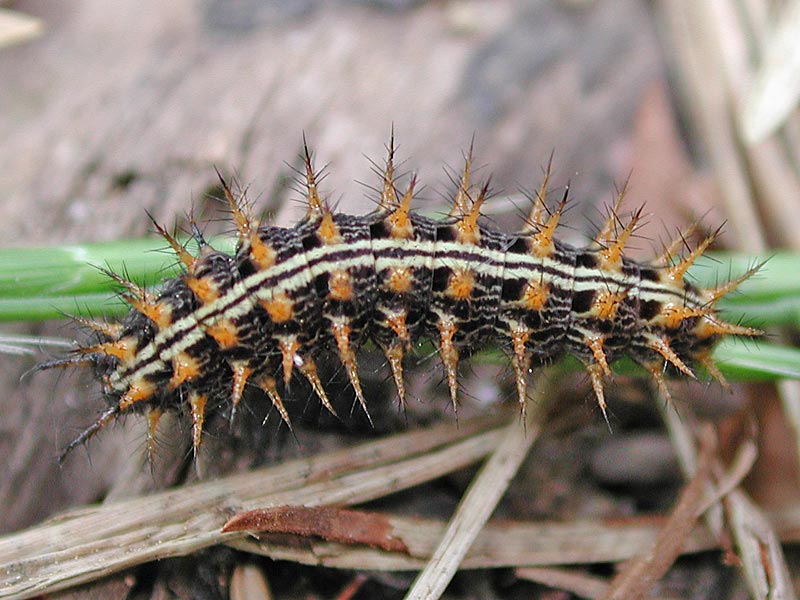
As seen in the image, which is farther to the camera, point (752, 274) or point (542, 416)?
point (542, 416)

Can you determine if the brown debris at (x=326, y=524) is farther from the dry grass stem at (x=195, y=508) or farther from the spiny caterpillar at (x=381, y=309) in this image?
the spiny caterpillar at (x=381, y=309)

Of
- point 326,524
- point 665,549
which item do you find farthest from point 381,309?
point 665,549

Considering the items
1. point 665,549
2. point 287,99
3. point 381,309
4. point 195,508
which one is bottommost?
point 665,549

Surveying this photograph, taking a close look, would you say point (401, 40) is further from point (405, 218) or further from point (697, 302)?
point (697, 302)

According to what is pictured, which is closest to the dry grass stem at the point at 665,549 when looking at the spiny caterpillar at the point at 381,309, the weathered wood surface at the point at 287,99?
the spiny caterpillar at the point at 381,309

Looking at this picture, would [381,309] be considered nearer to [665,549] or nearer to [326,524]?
[326,524]

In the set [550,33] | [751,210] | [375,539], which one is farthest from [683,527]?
[550,33]

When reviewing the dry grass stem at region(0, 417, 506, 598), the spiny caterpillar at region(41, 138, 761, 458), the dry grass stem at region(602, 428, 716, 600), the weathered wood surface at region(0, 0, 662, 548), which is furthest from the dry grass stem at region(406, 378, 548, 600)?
the weathered wood surface at region(0, 0, 662, 548)

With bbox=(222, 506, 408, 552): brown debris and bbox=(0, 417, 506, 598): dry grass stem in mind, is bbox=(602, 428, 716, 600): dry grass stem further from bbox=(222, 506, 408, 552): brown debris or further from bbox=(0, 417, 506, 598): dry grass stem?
bbox=(222, 506, 408, 552): brown debris
